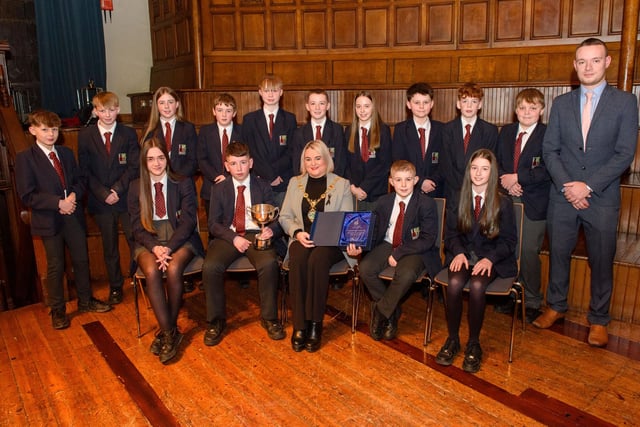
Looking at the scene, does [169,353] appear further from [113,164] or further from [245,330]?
[113,164]

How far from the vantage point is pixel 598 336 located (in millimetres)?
3113

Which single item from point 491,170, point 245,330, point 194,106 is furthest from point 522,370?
point 194,106

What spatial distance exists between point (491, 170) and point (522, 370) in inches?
46.0

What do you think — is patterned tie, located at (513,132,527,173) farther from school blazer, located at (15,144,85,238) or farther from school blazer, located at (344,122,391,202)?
school blazer, located at (15,144,85,238)

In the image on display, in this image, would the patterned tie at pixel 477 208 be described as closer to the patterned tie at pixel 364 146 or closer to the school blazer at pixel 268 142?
the patterned tie at pixel 364 146

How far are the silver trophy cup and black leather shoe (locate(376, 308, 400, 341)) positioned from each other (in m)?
0.93

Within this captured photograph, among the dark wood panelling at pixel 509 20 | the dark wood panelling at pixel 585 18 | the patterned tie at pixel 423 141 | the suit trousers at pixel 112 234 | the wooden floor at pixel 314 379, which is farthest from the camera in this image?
the dark wood panelling at pixel 509 20

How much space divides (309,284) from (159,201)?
119 cm

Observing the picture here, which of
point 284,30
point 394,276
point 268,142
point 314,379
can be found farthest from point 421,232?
point 284,30

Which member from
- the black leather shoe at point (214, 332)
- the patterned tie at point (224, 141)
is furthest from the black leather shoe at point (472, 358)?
the patterned tie at point (224, 141)

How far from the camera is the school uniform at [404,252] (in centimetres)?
311

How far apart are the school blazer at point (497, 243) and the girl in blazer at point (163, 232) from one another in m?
1.70

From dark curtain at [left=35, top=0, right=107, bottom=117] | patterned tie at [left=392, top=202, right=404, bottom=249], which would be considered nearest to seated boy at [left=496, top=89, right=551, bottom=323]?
patterned tie at [left=392, top=202, right=404, bottom=249]

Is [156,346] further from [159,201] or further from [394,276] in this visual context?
[394,276]
